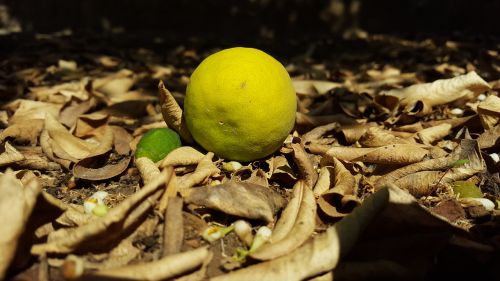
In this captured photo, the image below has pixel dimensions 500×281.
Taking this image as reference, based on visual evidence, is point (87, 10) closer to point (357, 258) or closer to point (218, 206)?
point (218, 206)

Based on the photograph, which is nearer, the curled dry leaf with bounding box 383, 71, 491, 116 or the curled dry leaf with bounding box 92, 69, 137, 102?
the curled dry leaf with bounding box 383, 71, 491, 116

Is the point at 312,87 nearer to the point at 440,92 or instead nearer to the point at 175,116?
the point at 440,92

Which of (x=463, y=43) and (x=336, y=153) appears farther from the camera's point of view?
(x=463, y=43)

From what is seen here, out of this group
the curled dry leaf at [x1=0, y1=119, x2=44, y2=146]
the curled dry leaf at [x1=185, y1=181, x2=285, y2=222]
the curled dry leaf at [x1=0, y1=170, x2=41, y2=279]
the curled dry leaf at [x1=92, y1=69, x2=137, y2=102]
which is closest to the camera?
the curled dry leaf at [x1=0, y1=170, x2=41, y2=279]

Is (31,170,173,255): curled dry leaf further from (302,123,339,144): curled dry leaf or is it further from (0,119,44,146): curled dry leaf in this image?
(0,119,44,146): curled dry leaf

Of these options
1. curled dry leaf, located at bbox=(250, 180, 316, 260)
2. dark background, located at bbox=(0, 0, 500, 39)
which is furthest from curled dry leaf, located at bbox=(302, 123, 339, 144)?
dark background, located at bbox=(0, 0, 500, 39)

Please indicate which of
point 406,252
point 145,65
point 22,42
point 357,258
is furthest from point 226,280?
point 22,42

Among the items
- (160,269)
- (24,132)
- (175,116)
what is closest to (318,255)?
(160,269)
